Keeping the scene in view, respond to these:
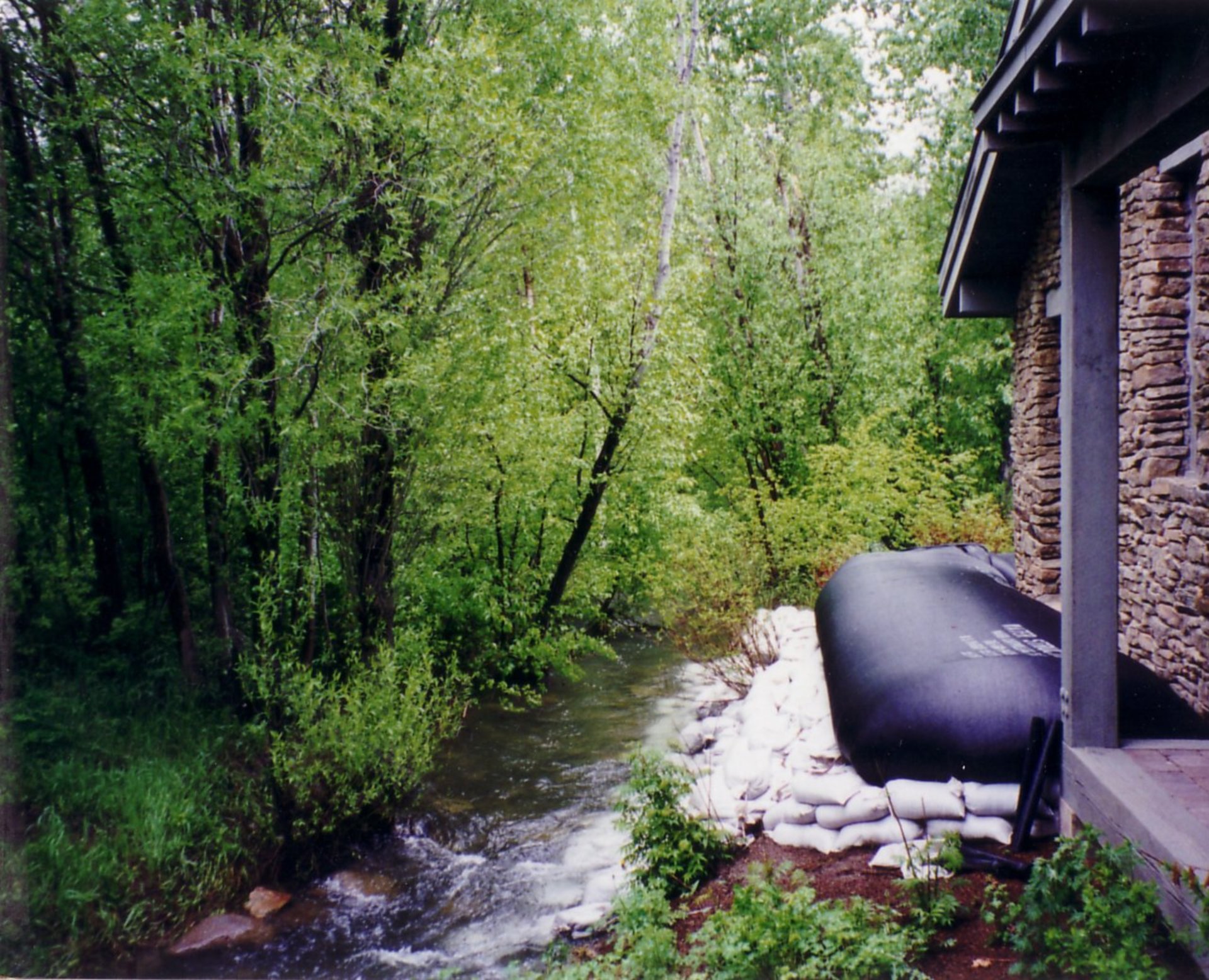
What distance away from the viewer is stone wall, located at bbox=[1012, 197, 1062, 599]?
20.9ft

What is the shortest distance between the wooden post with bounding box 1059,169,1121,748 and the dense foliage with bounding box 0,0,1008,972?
4098mm

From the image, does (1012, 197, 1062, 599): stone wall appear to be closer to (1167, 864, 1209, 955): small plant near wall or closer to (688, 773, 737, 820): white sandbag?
(688, 773, 737, 820): white sandbag

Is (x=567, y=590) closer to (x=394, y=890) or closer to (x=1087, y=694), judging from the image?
(x=394, y=890)

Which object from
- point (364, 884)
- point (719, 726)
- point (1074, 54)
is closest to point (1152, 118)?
point (1074, 54)

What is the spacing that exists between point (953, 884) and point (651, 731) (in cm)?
481

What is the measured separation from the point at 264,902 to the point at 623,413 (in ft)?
18.9

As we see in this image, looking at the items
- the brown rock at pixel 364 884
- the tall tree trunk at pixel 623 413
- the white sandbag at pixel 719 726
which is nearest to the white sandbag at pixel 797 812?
the white sandbag at pixel 719 726

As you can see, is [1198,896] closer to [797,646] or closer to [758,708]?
[758,708]

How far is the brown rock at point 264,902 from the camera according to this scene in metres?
5.21

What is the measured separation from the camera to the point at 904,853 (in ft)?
12.7

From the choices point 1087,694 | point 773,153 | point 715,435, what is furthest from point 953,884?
point 773,153

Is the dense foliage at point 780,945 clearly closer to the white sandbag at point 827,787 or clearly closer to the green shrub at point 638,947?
the green shrub at point 638,947

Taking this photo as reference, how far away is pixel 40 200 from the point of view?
6398 mm

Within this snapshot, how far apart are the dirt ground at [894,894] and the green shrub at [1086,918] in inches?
3.3
